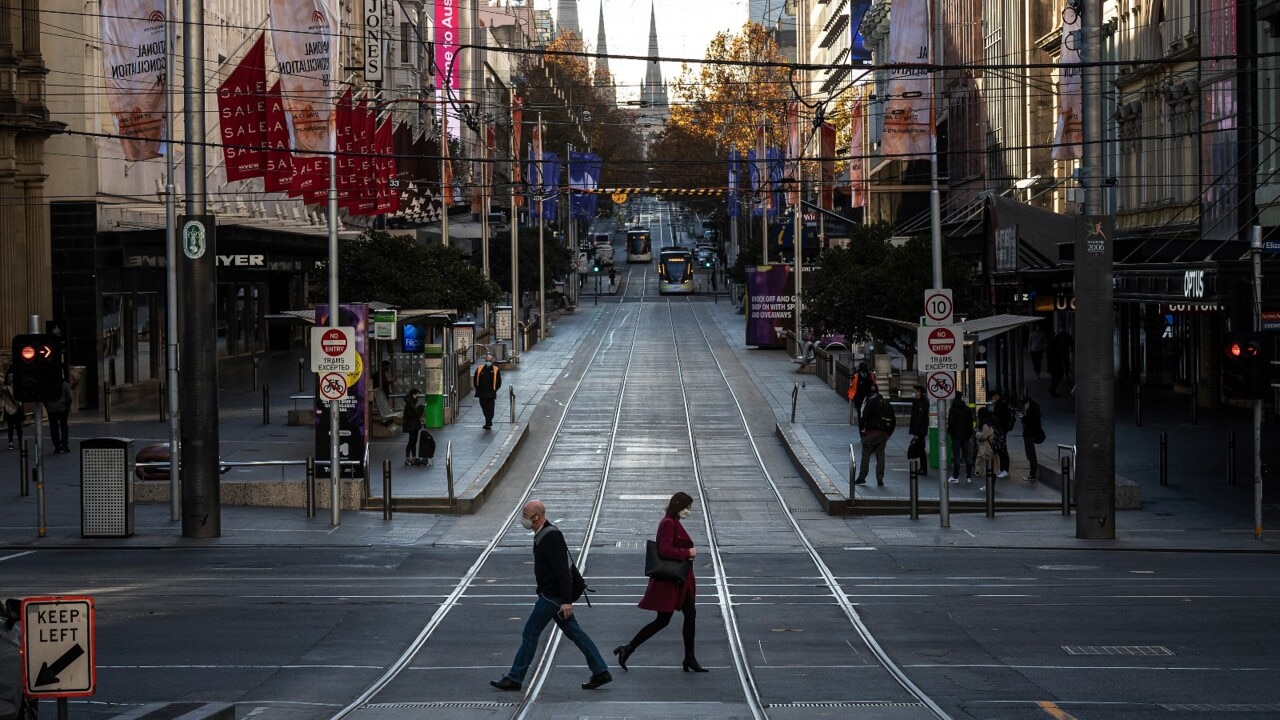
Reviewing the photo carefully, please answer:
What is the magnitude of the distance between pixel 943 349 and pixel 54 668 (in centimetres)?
1863

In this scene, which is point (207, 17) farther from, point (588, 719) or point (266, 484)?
point (588, 719)

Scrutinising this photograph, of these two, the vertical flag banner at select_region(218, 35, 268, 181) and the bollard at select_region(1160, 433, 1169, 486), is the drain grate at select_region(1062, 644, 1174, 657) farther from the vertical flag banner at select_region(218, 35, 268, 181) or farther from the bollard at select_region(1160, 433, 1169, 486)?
the vertical flag banner at select_region(218, 35, 268, 181)

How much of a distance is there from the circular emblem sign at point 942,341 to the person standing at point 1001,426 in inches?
142

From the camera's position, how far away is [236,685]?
13.8 meters

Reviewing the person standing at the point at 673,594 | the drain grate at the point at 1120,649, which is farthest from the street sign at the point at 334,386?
the drain grate at the point at 1120,649

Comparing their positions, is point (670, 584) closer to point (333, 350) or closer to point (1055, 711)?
point (1055, 711)

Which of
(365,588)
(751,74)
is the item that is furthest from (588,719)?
(751,74)

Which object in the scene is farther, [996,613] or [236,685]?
[996,613]

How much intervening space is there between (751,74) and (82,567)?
78.2 meters

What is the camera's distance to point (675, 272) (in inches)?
4441

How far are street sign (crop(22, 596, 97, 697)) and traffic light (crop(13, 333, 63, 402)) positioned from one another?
15.9m

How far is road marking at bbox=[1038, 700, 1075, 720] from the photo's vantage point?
12.3 metres

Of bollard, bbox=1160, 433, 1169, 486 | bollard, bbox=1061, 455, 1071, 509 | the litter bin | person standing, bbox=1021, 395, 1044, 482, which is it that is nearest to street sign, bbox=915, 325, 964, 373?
bollard, bbox=1061, 455, 1071, 509

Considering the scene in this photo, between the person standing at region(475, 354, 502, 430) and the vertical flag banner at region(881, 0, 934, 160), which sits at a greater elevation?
the vertical flag banner at region(881, 0, 934, 160)
